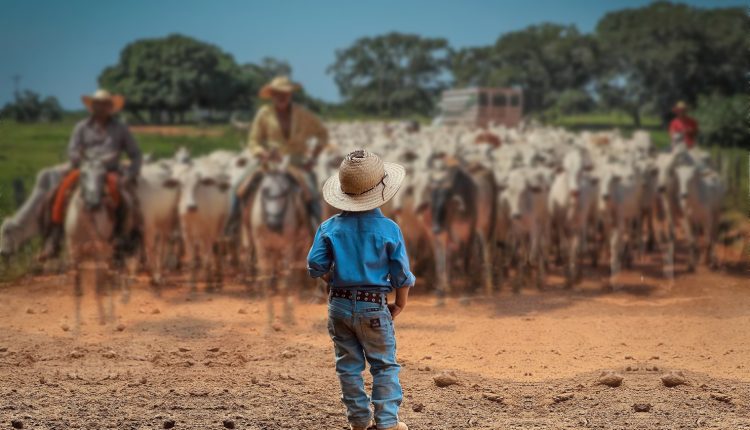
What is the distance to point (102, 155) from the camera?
A: 10.0 meters

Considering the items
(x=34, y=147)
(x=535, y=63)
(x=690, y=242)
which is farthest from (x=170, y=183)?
(x=535, y=63)

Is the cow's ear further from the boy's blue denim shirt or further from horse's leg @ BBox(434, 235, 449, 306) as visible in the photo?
the boy's blue denim shirt

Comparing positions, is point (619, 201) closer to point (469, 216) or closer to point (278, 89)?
point (469, 216)

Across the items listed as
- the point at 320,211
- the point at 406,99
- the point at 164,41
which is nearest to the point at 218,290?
the point at 320,211

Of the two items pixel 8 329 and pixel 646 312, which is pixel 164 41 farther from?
pixel 646 312

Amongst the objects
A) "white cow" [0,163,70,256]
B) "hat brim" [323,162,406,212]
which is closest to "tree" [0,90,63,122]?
"white cow" [0,163,70,256]

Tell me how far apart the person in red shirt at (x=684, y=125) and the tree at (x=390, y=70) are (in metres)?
6.67

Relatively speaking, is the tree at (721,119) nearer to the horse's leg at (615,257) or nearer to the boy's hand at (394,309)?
the horse's leg at (615,257)

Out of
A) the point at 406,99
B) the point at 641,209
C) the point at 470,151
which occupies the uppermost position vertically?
the point at 406,99

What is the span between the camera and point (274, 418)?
5.45 m

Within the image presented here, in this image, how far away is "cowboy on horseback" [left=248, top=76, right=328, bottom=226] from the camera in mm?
10773

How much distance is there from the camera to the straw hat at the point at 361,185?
4598 millimetres

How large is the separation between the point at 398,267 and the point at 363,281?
0.20 meters

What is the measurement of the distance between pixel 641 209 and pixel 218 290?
6.51 m
